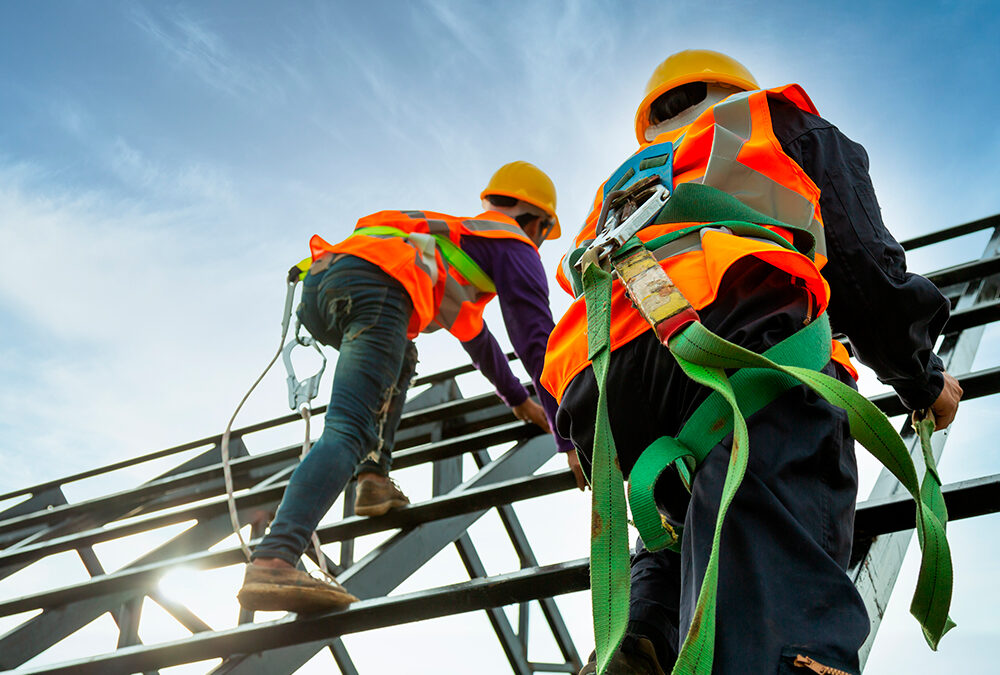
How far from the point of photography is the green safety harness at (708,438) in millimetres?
1114

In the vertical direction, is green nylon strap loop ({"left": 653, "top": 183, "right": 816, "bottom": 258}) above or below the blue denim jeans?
below

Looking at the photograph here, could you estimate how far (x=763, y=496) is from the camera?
108 cm

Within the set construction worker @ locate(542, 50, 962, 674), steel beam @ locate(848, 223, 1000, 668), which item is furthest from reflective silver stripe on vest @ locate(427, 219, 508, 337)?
steel beam @ locate(848, 223, 1000, 668)

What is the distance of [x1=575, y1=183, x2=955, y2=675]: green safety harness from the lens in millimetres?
1114

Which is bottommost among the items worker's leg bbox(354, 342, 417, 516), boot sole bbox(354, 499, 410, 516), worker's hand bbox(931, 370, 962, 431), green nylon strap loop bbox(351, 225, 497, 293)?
worker's hand bbox(931, 370, 962, 431)

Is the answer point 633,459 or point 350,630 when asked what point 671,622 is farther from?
point 350,630

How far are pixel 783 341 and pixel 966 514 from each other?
74cm

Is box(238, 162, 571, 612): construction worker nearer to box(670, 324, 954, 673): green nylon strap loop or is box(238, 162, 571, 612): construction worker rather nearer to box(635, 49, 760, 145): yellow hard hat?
box(635, 49, 760, 145): yellow hard hat

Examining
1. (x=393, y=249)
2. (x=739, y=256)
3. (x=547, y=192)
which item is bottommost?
(x=739, y=256)

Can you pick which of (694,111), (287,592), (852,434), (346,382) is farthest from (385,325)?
(852,434)

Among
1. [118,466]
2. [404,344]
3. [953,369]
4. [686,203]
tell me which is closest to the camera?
[686,203]

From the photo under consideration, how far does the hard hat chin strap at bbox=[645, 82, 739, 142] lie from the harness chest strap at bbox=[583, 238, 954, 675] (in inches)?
26.5

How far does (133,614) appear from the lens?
3309mm

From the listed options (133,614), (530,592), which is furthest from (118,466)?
(530,592)
